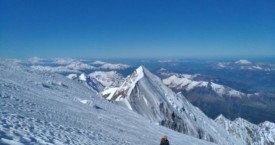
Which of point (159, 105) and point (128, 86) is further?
point (128, 86)

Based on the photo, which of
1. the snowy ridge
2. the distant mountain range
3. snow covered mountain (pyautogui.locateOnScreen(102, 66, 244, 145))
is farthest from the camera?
the snowy ridge

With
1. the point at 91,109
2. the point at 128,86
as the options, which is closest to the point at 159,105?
the point at 128,86

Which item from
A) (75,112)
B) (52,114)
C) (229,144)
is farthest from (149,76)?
(52,114)

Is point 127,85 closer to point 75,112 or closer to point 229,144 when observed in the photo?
point 229,144

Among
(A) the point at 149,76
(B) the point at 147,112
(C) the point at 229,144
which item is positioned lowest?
(C) the point at 229,144

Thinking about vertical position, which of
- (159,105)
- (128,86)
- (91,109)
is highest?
(91,109)

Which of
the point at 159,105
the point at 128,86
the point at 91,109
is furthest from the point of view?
the point at 128,86

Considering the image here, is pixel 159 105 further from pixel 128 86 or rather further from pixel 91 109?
pixel 91 109

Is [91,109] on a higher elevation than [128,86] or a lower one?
higher
